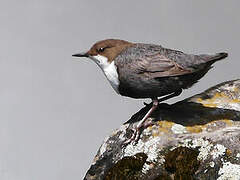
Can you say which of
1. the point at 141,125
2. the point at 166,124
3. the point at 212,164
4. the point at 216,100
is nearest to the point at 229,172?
the point at 212,164

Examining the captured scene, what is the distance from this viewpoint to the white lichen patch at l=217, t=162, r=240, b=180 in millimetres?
6203

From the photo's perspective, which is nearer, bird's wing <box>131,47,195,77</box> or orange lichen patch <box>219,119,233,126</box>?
bird's wing <box>131,47,195,77</box>

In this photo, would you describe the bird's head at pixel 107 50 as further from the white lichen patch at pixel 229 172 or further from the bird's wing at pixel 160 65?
the white lichen patch at pixel 229 172

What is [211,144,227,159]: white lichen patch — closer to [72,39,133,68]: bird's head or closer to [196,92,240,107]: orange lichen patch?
[196,92,240,107]: orange lichen patch

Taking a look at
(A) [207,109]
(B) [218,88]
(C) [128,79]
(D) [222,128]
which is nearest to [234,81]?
(B) [218,88]

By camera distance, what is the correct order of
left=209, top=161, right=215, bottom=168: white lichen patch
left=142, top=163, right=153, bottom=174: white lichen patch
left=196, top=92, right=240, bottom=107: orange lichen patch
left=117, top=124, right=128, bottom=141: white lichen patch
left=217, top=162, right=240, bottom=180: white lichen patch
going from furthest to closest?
left=196, top=92, right=240, bottom=107: orange lichen patch < left=117, top=124, right=128, bottom=141: white lichen patch < left=142, top=163, right=153, bottom=174: white lichen patch < left=209, top=161, right=215, bottom=168: white lichen patch < left=217, top=162, right=240, bottom=180: white lichen patch

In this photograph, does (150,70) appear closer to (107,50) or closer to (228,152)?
(107,50)

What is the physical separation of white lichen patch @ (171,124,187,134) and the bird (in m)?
0.35

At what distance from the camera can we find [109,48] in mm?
7793

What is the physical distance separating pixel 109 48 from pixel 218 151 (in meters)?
2.28

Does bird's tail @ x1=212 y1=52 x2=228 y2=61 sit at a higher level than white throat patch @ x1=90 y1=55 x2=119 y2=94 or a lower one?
higher

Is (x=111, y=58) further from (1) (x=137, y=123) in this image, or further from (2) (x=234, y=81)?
(2) (x=234, y=81)

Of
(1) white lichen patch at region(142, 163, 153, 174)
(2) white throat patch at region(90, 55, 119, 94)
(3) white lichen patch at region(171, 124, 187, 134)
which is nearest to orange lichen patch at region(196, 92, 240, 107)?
(3) white lichen patch at region(171, 124, 187, 134)

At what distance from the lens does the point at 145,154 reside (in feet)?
22.7
